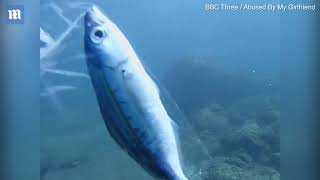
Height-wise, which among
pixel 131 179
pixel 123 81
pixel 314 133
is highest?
pixel 123 81

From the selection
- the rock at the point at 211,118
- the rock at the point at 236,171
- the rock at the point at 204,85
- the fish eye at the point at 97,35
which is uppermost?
the fish eye at the point at 97,35

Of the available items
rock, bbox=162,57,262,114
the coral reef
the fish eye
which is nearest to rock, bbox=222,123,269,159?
the coral reef

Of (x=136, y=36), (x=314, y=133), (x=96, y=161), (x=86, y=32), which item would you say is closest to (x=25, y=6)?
(x=86, y=32)

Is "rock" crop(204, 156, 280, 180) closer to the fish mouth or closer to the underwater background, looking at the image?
the underwater background

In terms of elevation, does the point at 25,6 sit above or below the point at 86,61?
above

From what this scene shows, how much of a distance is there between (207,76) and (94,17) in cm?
62

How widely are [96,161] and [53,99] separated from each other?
37 cm

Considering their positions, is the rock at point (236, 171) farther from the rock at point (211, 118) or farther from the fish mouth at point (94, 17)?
the fish mouth at point (94, 17)

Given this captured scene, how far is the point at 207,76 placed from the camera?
10.2ft

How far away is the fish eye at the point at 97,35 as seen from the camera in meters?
3.04

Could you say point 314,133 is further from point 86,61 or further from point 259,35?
point 86,61

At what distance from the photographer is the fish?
3.04 m

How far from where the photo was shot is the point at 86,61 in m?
3.09

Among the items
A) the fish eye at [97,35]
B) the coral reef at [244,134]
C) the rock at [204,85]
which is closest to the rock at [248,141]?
the coral reef at [244,134]
